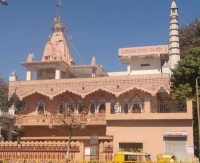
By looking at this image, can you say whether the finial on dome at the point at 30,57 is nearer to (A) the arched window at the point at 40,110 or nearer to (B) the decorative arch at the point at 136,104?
(A) the arched window at the point at 40,110

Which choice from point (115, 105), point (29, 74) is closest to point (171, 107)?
point (115, 105)

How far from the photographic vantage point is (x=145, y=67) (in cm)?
3272

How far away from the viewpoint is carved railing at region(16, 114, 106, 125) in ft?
78.8

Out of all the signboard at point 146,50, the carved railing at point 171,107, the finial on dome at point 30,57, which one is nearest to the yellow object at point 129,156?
the carved railing at point 171,107

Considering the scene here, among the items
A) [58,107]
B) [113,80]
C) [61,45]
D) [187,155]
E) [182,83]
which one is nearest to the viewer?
[187,155]

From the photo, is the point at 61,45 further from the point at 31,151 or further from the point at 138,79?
the point at 31,151

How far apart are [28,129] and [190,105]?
14.1 m

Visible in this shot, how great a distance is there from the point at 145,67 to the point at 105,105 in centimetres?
969

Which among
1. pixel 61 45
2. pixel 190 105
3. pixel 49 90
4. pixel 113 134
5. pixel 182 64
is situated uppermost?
pixel 61 45

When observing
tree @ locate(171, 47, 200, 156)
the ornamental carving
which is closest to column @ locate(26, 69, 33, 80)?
the ornamental carving

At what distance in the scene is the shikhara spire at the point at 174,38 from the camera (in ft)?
106

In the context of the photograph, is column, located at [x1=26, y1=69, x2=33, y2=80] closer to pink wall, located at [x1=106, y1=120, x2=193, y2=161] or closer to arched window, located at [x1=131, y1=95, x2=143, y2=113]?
arched window, located at [x1=131, y1=95, x2=143, y2=113]

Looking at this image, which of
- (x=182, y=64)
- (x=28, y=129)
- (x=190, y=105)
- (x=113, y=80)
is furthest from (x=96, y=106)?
(x=190, y=105)

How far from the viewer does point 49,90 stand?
26234 mm
